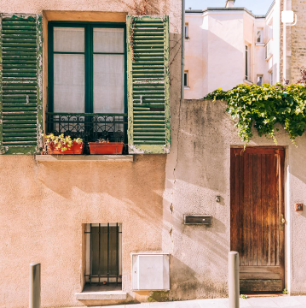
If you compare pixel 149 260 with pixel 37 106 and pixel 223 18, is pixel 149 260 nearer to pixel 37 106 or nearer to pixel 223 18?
pixel 37 106

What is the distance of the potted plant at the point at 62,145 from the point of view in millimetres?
4594

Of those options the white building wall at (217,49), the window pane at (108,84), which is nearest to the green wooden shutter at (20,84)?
the window pane at (108,84)

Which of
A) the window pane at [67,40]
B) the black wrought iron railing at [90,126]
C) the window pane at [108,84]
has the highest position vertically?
the window pane at [67,40]

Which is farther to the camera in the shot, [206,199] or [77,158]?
[206,199]

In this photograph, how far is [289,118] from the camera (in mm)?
4789

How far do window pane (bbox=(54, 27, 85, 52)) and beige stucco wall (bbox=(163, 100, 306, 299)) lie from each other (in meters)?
2.16

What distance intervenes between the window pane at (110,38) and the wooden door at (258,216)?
2.73 metres

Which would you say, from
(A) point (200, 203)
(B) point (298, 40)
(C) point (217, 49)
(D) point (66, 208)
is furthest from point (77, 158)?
(C) point (217, 49)

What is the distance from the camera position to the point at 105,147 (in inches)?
185

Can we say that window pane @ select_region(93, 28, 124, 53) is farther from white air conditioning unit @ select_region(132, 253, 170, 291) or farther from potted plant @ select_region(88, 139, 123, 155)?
white air conditioning unit @ select_region(132, 253, 170, 291)

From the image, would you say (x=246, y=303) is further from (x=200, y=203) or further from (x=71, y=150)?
(x=71, y=150)

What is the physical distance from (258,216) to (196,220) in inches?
45.1

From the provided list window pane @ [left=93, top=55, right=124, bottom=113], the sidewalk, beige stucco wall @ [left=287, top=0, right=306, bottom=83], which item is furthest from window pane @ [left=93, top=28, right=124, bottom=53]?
beige stucco wall @ [left=287, top=0, right=306, bottom=83]

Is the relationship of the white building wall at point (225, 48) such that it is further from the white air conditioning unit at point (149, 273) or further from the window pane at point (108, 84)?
the white air conditioning unit at point (149, 273)
